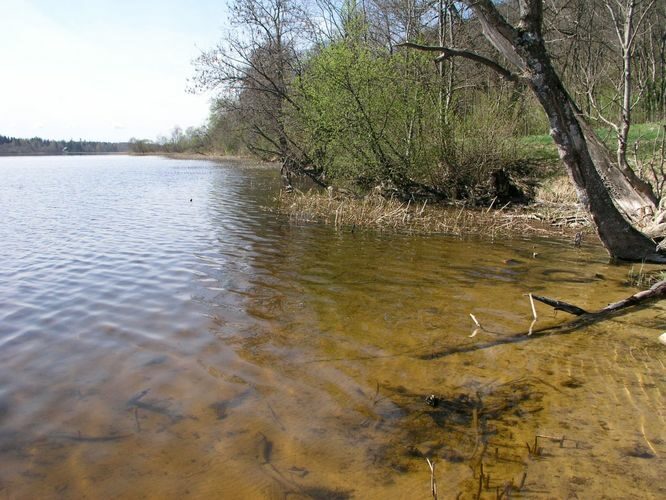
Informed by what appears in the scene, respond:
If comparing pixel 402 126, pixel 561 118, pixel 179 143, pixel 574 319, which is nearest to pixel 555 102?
pixel 561 118

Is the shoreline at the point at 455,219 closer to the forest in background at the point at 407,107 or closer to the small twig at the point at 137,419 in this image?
the forest in background at the point at 407,107

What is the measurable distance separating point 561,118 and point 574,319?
3.76m

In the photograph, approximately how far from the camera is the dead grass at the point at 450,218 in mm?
12812

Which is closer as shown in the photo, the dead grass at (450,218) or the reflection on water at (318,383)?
the reflection on water at (318,383)

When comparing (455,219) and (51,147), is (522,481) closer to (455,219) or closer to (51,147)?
(455,219)

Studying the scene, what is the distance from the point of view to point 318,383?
4.55m

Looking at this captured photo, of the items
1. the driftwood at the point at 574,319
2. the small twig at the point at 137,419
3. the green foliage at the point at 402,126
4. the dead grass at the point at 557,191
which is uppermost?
the green foliage at the point at 402,126

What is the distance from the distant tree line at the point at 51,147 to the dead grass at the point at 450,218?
128599mm

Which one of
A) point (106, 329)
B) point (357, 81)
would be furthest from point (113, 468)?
point (357, 81)

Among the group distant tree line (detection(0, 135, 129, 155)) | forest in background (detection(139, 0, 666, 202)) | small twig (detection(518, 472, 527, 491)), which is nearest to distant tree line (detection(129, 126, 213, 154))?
distant tree line (detection(0, 135, 129, 155))

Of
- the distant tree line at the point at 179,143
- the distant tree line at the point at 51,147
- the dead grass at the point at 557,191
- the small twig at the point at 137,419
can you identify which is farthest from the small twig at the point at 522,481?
the distant tree line at the point at 51,147

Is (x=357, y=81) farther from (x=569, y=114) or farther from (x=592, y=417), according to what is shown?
(x=592, y=417)

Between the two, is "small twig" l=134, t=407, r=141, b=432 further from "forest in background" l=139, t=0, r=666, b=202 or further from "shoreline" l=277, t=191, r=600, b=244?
"forest in background" l=139, t=0, r=666, b=202

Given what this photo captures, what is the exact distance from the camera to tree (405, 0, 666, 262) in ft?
24.8
